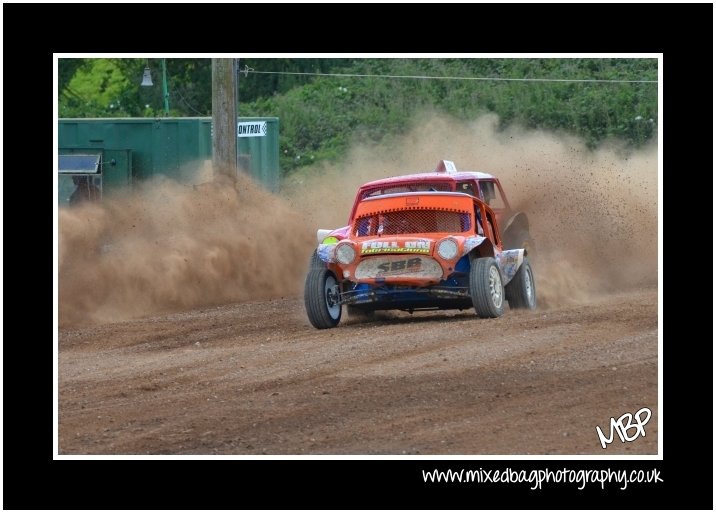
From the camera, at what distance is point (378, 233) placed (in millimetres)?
14648

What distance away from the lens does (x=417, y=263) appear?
13812 mm

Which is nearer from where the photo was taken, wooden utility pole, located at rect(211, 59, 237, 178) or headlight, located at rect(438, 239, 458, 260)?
headlight, located at rect(438, 239, 458, 260)

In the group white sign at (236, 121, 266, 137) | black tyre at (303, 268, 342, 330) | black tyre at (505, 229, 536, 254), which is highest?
white sign at (236, 121, 266, 137)

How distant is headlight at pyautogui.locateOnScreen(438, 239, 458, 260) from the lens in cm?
1373

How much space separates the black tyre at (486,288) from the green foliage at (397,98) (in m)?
12.6

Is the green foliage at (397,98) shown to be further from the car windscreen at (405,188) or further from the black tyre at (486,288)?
the black tyre at (486,288)

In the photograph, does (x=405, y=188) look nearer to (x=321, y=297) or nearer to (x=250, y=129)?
(x=321, y=297)

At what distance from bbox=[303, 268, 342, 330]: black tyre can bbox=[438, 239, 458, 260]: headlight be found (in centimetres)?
137

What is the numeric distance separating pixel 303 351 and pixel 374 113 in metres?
17.4

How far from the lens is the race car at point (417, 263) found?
13.8 metres

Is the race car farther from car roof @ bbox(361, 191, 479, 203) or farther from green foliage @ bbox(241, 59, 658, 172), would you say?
green foliage @ bbox(241, 59, 658, 172)

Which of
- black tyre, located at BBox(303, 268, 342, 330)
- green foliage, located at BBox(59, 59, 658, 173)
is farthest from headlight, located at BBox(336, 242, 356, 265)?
green foliage, located at BBox(59, 59, 658, 173)

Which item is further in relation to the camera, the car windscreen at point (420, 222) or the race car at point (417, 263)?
the car windscreen at point (420, 222)

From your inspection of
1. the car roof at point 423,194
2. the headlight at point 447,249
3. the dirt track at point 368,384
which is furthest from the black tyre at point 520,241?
the headlight at point 447,249
